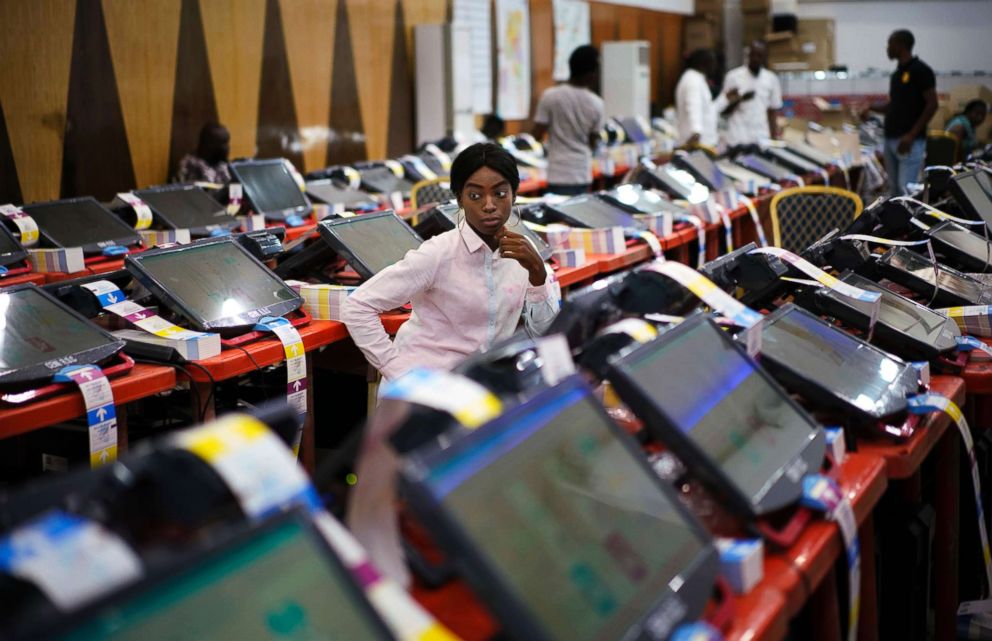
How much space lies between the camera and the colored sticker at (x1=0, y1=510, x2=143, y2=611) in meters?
0.85

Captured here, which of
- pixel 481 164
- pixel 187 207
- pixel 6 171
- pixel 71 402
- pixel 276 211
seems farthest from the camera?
pixel 6 171

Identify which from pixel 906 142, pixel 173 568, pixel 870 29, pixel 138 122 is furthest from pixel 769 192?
pixel 870 29

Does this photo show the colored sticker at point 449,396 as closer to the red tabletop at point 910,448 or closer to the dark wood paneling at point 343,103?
the red tabletop at point 910,448

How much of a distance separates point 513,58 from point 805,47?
493 centimetres

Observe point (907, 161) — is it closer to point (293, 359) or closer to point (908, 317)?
point (908, 317)

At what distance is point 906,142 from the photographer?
8.31 meters

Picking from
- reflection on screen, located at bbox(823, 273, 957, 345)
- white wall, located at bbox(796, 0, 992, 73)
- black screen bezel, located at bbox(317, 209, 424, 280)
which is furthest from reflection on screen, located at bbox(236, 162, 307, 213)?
white wall, located at bbox(796, 0, 992, 73)

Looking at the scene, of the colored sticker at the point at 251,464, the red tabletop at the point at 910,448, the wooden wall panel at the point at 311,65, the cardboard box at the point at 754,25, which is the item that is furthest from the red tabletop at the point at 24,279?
the cardboard box at the point at 754,25

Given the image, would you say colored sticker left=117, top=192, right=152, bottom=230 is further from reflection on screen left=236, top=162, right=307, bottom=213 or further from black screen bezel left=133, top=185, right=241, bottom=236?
reflection on screen left=236, top=162, right=307, bottom=213

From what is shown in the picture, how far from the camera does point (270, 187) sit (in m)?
5.63

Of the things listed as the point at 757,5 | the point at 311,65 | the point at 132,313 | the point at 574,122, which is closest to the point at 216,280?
the point at 132,313

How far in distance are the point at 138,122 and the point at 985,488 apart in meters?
5.60

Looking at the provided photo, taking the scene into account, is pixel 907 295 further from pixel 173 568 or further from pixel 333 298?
pixel 173 568

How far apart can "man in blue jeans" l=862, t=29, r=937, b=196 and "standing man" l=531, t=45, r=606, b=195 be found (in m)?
2.83
